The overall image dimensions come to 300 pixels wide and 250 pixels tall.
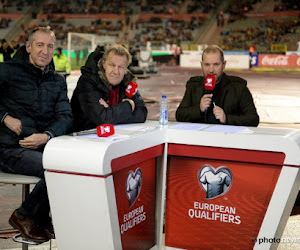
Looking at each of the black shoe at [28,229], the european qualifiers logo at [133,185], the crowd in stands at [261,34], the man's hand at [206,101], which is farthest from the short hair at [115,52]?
the crowd in stands at [261,34]

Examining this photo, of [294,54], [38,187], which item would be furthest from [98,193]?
[294,54]

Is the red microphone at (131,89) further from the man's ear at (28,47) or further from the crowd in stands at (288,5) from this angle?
the crowd in stands at (288,5)

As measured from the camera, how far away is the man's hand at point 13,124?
387 centimetres

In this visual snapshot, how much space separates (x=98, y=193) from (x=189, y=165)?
926 millimetres

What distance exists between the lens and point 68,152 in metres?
3.10

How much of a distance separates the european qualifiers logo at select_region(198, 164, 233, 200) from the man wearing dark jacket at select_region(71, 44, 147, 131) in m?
0.81

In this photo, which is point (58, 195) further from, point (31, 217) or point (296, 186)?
point (296, 186)

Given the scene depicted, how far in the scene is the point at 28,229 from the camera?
11.7 feet

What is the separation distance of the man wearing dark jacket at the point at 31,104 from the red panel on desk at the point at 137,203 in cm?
60

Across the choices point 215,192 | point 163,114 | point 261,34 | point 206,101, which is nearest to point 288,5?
point 261,34

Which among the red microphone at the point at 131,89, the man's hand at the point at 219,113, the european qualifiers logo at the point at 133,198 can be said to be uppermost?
the red microphone at the point at 131,89

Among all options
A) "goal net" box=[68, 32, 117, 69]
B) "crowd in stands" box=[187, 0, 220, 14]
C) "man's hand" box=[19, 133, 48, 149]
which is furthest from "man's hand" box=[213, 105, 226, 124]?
"crowd in stands" box=[187, 0, 220, 14]

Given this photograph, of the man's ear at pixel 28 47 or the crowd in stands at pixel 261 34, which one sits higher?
the crowd in stands at pixel 261 34

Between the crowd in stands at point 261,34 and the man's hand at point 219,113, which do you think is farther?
the crowd in stands at point 261,34
